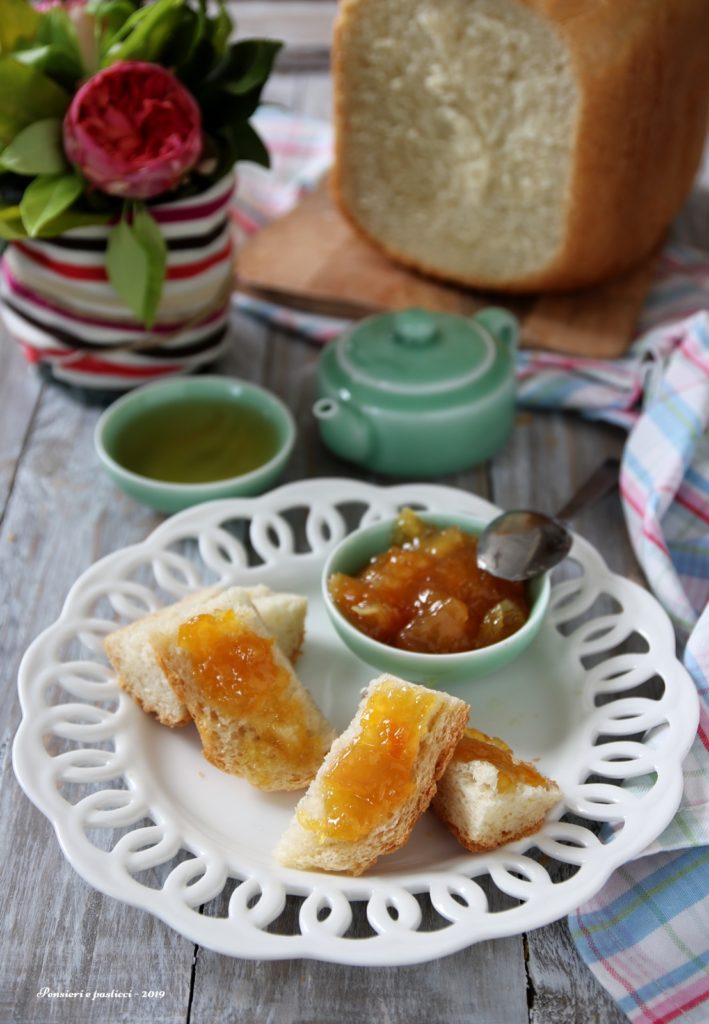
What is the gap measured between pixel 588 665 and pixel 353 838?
73 centimetres

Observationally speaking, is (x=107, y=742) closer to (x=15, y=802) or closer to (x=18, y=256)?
(x=15, y=802)

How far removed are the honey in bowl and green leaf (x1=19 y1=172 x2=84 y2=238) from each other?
496 millimetres

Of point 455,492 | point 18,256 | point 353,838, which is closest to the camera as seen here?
point 353,838

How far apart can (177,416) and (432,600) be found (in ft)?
3.00

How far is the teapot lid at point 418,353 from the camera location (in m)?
2.51

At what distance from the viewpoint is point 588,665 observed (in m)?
2.10

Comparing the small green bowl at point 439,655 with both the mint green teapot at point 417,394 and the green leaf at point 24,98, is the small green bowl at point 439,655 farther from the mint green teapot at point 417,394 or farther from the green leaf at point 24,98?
the green leaf at point 24,98

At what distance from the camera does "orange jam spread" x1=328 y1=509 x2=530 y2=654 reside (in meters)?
1.93

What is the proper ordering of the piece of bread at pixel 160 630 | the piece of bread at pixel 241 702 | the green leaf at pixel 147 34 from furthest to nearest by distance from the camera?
the green leaf at pixel 147 34 → the piece of bread at pixel 160 630 → the piece of bread at pixel 241 702

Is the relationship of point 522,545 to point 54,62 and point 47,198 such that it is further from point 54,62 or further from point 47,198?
point 54,62

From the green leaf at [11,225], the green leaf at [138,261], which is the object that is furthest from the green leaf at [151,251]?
the green leaf at [11,225]

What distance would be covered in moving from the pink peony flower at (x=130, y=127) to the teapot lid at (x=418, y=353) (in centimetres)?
59

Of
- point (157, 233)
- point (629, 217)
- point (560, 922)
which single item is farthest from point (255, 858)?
point (629, 217)

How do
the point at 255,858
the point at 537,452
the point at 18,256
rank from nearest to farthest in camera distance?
the point at 255,858, the point at 18,256, the point at 537,452
